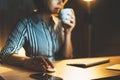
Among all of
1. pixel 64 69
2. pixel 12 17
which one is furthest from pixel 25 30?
pixel 64 69

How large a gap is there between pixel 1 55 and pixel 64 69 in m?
0.45

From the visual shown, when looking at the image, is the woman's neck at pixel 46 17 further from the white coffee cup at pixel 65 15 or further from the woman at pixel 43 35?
the white coffee cup at pixel 65 15

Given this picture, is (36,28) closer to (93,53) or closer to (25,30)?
(25,30)

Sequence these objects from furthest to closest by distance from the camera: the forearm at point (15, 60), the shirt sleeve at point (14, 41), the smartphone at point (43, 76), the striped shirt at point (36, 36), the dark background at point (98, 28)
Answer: the dark background at point (98, 28) → the striped shirt at point (36, 36) → the shirt sleeve at point (14, 41) → the forearm at point (15, 60) → the smartphone at point (43, 76)

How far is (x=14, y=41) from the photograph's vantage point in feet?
6.09

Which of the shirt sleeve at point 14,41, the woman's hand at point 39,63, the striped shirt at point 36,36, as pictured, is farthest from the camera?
the striped shirt at point 36,36

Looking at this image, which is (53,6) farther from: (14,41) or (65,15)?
(14,41)

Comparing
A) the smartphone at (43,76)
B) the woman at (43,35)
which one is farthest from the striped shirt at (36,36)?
the smartphone at (43,76)

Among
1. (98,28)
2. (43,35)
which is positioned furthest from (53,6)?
(98,28)

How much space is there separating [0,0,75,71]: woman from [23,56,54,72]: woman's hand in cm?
24

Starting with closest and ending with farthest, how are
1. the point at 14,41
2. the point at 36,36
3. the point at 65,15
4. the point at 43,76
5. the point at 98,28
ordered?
1. the point at 43,76
2. the point at 14,41
3. the point at 36,36
4. the point at 65,15
5. the point at 98,28

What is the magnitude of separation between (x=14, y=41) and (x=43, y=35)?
219 millimetres

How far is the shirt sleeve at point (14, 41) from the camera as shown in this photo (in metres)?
1.79

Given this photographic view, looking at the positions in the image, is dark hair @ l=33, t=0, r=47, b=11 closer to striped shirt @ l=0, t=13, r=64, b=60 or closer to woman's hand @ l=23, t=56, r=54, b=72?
striped shirt @ l=0, t=13, r=64, b=60
